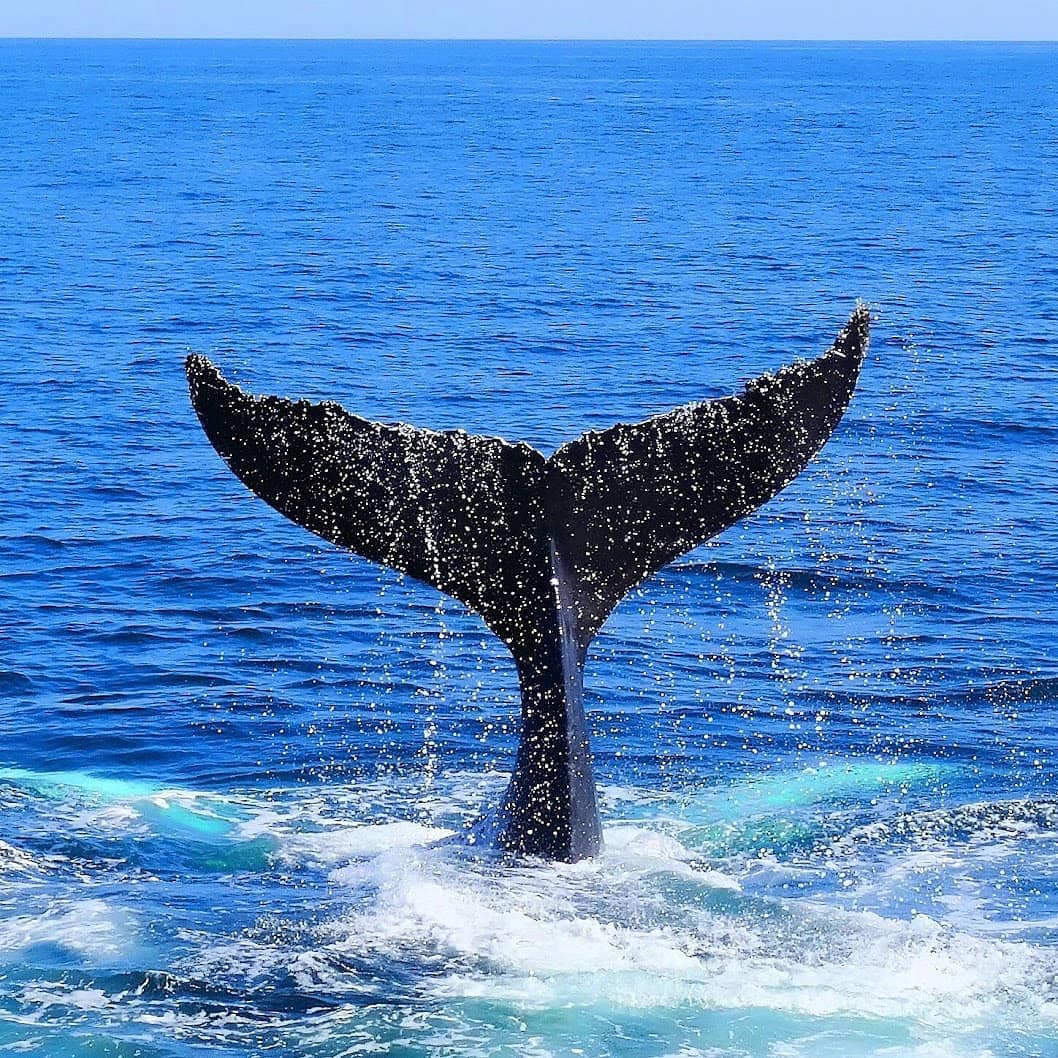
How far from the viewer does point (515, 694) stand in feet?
55.0

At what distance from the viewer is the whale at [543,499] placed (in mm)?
9289

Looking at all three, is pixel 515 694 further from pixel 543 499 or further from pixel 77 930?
pixel 543 499

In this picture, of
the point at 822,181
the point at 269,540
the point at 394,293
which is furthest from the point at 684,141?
the point at 269,540

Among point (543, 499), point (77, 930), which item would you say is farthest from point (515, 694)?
point (543, 499)

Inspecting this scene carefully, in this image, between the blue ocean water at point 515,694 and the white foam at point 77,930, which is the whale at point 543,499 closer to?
the blue ocean water at point 515,694

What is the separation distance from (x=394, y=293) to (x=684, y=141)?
48.3 metres

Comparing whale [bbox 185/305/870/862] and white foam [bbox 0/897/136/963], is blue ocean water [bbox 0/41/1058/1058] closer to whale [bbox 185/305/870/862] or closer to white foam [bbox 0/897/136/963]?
white foam [bbox 0/897/136/963]

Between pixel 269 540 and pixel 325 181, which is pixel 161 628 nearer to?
pixel 269 540

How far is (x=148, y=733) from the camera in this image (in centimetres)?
1575

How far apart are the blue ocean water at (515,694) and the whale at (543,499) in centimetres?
88

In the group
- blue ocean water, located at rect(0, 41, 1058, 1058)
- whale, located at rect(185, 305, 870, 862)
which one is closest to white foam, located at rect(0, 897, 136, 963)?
blue ocean water, located at rect(0, 41, 1058, 1058)

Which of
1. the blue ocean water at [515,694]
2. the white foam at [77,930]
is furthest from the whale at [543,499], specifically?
the white foam at [77,930]

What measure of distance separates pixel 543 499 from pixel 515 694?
7.04 m

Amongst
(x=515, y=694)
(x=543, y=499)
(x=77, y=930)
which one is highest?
(x=543, y=499)
